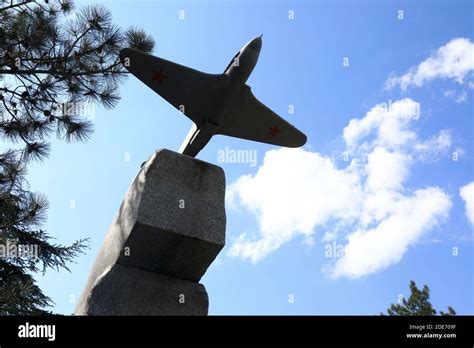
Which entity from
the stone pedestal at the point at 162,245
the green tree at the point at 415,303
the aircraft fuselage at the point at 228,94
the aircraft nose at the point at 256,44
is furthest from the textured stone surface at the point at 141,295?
the green tree at the point at 415,303

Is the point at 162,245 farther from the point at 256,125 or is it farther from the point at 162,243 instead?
the point at 256,125

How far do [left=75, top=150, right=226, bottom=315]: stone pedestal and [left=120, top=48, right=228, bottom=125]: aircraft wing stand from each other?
2.27m

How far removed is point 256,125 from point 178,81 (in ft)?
5.04

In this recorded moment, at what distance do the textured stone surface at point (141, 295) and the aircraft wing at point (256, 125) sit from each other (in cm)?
294

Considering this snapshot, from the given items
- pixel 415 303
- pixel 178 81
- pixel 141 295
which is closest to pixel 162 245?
pixel 141 295

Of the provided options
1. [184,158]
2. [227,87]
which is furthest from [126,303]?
[227,87]

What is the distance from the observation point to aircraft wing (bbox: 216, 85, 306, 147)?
6914mm

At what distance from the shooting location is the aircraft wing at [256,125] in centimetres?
691

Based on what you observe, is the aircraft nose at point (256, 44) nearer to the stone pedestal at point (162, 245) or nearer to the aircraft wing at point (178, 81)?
the aircraft wing at point (178, 81)

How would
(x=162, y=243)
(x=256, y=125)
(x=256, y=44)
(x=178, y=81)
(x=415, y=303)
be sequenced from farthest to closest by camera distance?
1. (x=415, y=303)
2. (x=256, y=125)
3. (x=256, y=44)
4. (x=178, y=81)
5. (x=162, y=243)

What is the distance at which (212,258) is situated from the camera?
427 centimetres

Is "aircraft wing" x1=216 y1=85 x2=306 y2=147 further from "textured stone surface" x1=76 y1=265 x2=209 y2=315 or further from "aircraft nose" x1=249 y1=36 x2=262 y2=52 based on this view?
"textured stone surface" x1=76 y1=265 x2=209 y2=315

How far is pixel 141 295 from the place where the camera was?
12.9 ft

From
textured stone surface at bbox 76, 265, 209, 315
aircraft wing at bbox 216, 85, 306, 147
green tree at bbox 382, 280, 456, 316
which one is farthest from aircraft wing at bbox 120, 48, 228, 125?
green tree at bbox 382, 280, 456, 316
